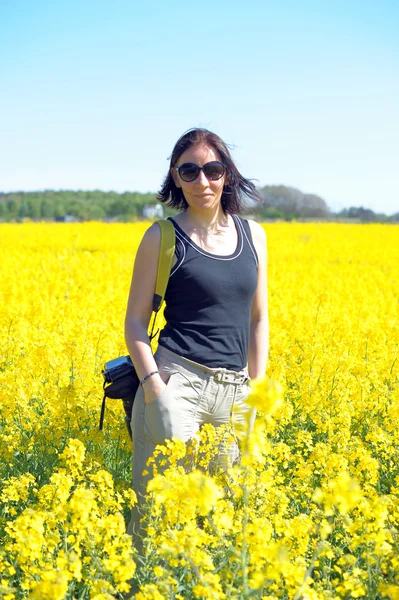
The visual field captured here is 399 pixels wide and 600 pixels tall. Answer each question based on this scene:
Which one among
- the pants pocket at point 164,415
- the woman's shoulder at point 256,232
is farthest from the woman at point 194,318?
the woman's shoulder at point 256,232

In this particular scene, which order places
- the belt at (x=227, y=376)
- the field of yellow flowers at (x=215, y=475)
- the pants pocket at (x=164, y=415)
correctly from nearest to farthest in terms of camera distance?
the field of yellow flowers at (x=215, y=475) < the pants pocket at (x=164, y=415) < the belt at (x=227, y=376)

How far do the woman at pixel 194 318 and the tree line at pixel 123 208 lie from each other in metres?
30.6

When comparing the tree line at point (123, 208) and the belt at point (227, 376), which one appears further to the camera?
the tree line at point (123, 208)

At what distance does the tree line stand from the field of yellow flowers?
2808 cm

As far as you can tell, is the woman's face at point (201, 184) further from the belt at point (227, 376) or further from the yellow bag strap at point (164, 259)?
the belt at point (227, 376)

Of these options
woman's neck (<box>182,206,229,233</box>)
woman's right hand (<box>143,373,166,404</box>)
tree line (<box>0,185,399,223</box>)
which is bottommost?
woman's right hand (<box>143,373,166,404</box>)

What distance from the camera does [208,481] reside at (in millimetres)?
1709

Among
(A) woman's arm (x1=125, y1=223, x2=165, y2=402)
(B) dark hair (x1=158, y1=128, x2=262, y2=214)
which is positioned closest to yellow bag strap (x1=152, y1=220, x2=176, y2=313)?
(A) woman's arm (x1=125, y1=223, x2=165, y2=402)

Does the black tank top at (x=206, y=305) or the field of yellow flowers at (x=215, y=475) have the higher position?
the black tank top at (x=206, y=305)

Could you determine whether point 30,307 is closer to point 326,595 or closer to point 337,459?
point 337,459

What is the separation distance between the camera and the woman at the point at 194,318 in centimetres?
299

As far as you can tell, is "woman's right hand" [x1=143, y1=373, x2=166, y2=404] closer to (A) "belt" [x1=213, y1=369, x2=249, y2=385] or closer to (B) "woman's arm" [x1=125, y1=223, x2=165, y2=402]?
(B) "woman's arm" [x1=125, y1=223, x2=165, y2=402]

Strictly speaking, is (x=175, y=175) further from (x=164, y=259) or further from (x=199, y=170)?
(x=164, y=259)

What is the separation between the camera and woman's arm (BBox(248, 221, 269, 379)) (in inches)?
131
